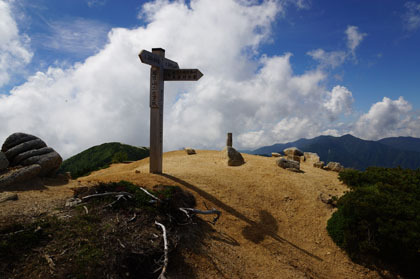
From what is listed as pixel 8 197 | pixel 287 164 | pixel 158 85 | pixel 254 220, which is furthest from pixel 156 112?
pixel 287 164

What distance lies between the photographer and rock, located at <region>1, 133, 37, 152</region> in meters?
12.7

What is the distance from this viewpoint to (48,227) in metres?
6.78

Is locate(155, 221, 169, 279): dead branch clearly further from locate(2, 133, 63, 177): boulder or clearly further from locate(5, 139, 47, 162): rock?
locate(5, 139, 47, 162): rock

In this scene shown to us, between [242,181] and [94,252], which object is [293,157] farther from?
[94,252]

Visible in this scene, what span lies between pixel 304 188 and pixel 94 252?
40.3 ft

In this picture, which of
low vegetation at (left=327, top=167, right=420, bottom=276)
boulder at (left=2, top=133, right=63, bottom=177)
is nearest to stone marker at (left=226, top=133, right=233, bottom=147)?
low vegetation at (left=327, top=167, right=420, bottom=276)

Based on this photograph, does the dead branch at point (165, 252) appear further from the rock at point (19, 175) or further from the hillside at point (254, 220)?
the rock at point (19, 175)

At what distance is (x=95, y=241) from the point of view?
652 cm

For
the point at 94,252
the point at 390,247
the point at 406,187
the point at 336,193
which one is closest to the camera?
the point at 94,252

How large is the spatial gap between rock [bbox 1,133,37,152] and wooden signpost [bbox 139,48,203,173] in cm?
696

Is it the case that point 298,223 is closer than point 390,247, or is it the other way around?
point 390,247

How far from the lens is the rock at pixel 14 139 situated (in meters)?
12.7

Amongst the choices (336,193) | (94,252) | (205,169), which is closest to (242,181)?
(205,169)

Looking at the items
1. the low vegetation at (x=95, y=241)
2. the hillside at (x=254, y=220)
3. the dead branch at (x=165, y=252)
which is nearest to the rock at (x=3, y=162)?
the hillside at (x=254, y=220)
